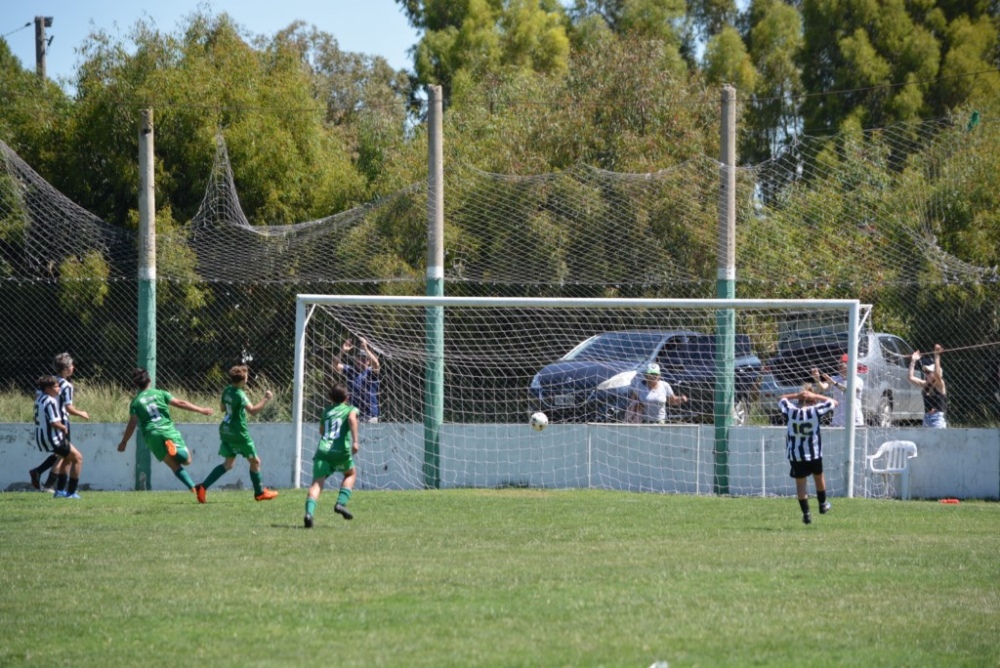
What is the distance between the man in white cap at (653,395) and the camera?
745 inches

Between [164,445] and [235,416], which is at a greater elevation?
[235,416]

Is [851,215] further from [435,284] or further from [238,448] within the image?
[238,448]

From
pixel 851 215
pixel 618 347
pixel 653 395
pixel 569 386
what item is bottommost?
pixel 653 395

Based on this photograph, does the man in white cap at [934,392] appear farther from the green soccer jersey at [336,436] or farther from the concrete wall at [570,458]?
the green soccer jersey at [336,436]

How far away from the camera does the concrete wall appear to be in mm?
17750

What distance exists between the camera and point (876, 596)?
357 inches

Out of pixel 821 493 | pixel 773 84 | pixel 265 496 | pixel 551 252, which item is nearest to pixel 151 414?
pixel 265 496

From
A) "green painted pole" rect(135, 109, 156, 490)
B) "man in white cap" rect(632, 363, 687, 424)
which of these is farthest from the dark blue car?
"green painted pole" rect(135, 109, 156, 490)

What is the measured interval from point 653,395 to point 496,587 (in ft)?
32.7

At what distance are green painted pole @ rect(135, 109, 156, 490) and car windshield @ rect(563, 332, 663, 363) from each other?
628 cm

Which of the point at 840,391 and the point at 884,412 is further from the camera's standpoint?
the point at 884,412

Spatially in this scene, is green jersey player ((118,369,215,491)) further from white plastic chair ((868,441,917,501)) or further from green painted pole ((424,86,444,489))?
white plastic chair ((868,441,917,501))

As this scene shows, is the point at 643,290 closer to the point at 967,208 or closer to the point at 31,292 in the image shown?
the point at 967,208

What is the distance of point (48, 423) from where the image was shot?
16.6 m
